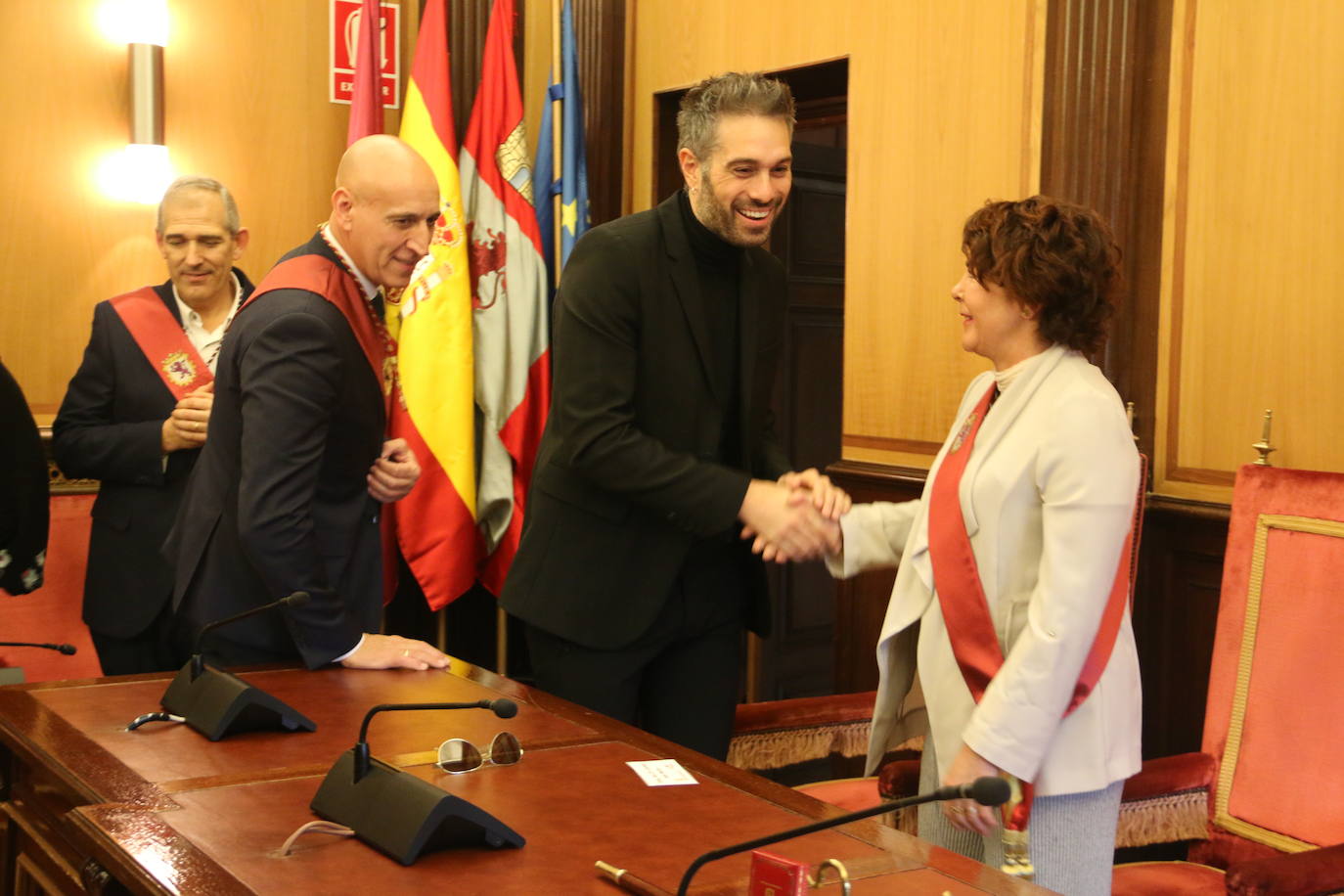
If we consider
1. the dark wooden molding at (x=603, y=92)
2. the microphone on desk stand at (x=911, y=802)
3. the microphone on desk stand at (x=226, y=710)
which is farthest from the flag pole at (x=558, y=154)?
the microphone on desk stand at (x=911, y=802)

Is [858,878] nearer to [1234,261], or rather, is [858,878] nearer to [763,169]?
[763,169]

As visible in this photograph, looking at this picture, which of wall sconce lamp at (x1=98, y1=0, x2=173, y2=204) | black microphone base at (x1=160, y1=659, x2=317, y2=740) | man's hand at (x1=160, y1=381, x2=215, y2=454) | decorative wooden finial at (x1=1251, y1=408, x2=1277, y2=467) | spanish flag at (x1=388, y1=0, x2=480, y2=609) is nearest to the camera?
black microphone base at (x1=160, y1=659, x2=317, y2=740)

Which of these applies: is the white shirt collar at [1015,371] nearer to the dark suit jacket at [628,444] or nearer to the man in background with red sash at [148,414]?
the dark suit jacket at [628,444]

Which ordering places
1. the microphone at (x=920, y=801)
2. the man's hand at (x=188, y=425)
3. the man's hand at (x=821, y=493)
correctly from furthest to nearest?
the man's hand at (x=188, y=425), the man's hand at (x=821, y=493), the microphone at (x=920, y=801)

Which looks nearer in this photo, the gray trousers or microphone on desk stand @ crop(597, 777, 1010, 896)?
microphone on desk stand @ crop(597, 777, 1010, 896)

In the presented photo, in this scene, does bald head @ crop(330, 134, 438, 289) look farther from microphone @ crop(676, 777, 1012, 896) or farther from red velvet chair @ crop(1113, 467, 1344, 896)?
red velvet chair @ crop(1113, 467, 1344, 896)

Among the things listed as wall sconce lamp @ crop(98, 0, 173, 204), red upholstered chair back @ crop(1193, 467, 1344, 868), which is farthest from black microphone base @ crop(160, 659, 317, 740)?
wall sconce lamp @ crop(98, 0, 173, 204)

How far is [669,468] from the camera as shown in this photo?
2.38m

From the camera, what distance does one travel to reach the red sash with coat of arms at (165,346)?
318 centimetres

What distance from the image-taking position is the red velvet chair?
2365 mm

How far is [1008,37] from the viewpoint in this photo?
11.2ft

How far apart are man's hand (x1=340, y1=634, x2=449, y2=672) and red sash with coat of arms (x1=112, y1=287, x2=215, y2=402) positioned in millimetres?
1181

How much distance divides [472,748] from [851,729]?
1267 mm

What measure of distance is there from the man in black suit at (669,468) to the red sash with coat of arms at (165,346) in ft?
3.48
